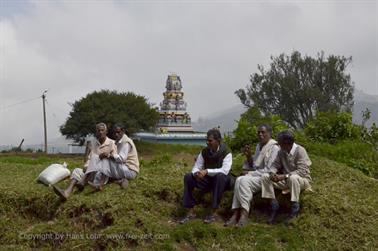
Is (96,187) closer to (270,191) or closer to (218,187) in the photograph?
(218,187)

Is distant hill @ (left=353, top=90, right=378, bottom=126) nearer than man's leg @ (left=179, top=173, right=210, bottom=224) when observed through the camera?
No

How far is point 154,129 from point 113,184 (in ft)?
111

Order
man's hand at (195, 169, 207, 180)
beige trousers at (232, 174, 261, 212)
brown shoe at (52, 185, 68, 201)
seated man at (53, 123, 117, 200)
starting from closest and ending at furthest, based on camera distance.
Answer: beige trousers at (232, 174, 261, 212) → man's hand at (195, 169, 207, 180) → brown shoe at (52, 185, 68, 201) → seated man at (53, 123, 117, 200)

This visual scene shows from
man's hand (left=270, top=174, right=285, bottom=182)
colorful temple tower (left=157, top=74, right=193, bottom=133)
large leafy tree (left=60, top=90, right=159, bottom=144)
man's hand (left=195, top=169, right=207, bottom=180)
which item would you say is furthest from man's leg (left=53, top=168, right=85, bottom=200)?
colorful temple tower (left=157, top=74, right=193, bottom=133)

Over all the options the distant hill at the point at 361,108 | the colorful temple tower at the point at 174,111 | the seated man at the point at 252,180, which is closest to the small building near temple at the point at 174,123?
the colorful temple tower at the point at 174,111

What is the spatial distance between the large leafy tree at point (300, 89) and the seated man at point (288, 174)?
38298mm

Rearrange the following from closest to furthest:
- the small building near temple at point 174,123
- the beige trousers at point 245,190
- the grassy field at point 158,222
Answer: the grassy field at point 158,222, the beige trousers at point 245,190, the small building near temple at point 174,123

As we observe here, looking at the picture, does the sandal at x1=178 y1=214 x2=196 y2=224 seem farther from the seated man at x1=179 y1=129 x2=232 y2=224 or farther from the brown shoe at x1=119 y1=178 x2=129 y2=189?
the brown shoe at x1=119 y1=178 x2=129 y2=189

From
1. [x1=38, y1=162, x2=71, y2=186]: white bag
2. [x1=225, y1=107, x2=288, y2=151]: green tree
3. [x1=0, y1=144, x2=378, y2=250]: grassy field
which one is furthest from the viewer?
[x1=225, y1=107, x2=288, y2=151]: green tree

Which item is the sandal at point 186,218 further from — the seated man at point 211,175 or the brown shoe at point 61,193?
the brown shoe at point 61,193

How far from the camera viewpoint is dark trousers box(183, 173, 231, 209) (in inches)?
270

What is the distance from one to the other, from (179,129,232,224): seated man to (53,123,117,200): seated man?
146 centimetres

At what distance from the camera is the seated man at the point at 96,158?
7.72 meters

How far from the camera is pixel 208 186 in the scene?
7.06m
